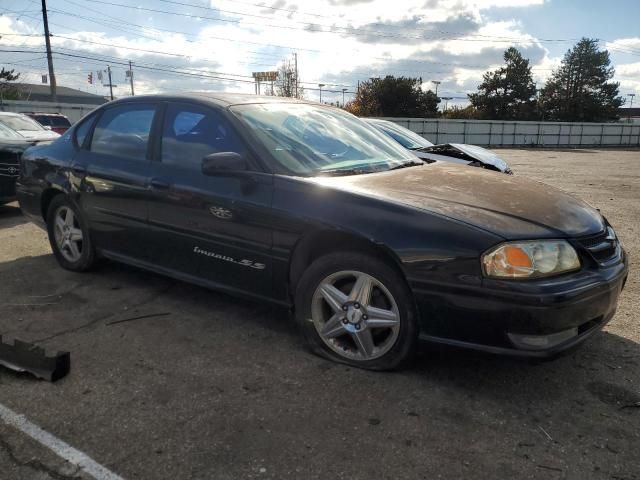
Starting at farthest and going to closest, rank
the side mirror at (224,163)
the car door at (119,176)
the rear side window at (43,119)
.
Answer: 1. the rear side window at (43,119)
2. the car door at (119,176)
3. the side mirror at (224,163)

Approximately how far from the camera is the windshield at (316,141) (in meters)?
3.33

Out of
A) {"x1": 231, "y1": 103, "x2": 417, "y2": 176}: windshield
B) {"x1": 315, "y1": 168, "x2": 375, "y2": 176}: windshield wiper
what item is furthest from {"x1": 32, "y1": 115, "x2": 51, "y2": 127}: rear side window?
{"x1": 315, "y1": 168, "x2": 375, "y2": 176}: windshield wiper

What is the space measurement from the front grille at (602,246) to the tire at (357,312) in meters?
0.95

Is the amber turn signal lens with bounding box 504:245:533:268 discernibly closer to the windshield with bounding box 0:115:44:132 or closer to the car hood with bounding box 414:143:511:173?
the car hood with bounding box 414:143:511:173

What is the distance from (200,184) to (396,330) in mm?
1575

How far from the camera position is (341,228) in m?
2.86

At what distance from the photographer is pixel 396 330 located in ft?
9.18

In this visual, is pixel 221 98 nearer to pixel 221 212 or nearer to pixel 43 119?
Answer: pixel 221 212

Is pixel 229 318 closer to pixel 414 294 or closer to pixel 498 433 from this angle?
pixel 414 294

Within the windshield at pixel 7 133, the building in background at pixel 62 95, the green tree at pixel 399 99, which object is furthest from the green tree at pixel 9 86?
the windshield at pixel 7 133

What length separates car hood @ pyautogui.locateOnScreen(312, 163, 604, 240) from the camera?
105 inches

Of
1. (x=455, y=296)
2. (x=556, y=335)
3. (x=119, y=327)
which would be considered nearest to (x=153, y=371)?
(x=119, y=327)

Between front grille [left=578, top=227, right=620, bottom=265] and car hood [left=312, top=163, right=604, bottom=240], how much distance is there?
0.13ft

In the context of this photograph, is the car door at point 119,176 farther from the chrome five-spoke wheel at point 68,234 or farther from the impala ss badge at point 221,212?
the impala ss badge at point 221,212
